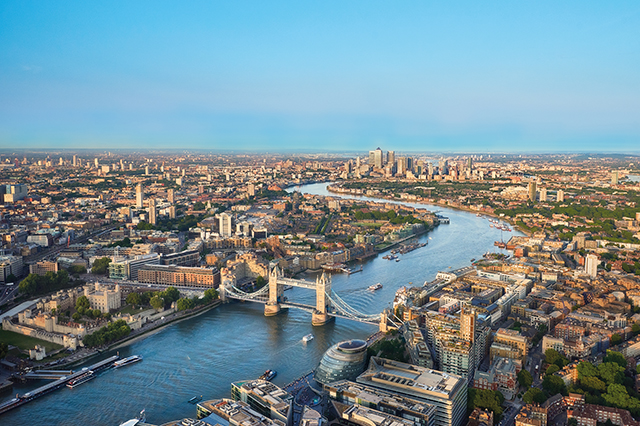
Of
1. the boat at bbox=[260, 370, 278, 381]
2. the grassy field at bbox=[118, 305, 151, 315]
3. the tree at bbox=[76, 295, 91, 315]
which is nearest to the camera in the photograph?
the boat at bbox=[260, 370, 278, 381]

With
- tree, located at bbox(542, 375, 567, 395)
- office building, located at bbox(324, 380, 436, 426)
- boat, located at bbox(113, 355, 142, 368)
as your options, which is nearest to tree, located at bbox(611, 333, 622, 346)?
tree, located at bbox(542, 375, 567, 395)

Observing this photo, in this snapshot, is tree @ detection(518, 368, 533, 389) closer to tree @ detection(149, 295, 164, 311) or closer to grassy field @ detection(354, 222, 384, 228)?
tree @ detection(149, 295, 164, 311)

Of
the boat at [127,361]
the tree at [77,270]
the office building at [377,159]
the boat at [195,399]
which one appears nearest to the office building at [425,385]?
the boat at [195,399]

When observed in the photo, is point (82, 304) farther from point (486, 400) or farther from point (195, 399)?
point (486, 400)

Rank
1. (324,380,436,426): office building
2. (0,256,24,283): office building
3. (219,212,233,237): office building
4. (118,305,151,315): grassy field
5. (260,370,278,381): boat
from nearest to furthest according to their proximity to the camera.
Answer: (324,380,436,426): office building → (260,370,278,381): boat → (118,305,151,315): grassy field → (0,256,24,283): office building → (219,212,233,237): office building

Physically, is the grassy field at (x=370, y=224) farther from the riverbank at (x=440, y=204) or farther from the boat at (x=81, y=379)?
the boat at (x=81, y=379)

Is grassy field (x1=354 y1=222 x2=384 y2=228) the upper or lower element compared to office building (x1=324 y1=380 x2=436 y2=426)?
lower

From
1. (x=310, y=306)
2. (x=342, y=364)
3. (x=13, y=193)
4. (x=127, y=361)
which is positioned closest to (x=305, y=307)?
(x=310, y=306)
